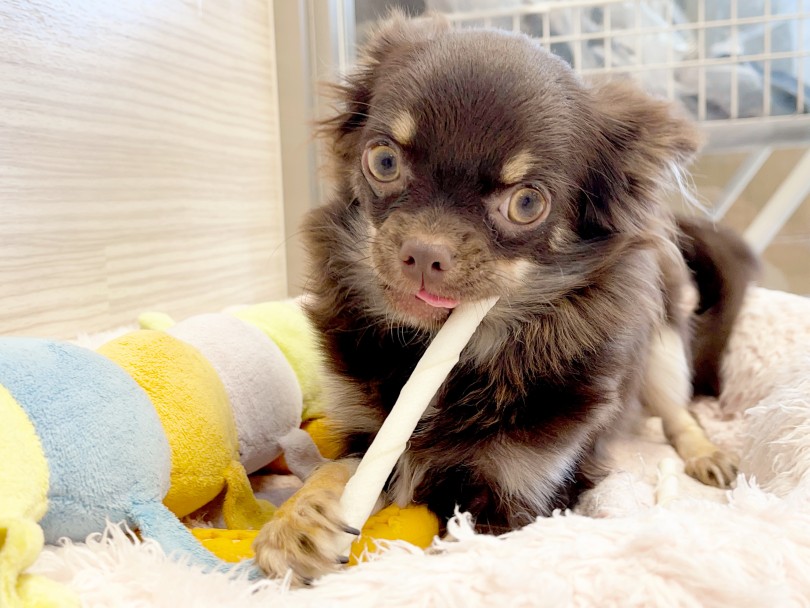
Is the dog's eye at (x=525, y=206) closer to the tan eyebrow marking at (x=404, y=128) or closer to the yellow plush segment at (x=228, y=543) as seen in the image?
the tan eyebrow marking at (x=404, y=128)

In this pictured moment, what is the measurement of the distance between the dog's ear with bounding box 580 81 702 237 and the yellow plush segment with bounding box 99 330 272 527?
805mm

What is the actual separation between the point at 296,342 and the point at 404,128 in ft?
2.73

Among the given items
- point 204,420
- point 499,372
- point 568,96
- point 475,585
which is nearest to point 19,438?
point 204,420

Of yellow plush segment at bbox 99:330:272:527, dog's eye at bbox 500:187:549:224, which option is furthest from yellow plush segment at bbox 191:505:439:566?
dog's eye at bbox 500:187:549:224

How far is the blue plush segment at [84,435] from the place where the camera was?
1.06 metres

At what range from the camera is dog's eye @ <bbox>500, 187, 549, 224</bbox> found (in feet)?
4.26

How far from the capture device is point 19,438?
3.26 feet

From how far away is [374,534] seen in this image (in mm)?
1264

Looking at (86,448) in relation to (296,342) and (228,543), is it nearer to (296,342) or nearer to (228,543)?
(228,543)

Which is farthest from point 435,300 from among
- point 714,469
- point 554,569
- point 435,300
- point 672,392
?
point 672,392

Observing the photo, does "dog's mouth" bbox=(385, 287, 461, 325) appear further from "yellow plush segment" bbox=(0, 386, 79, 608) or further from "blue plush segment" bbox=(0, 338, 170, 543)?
"yellow plush segment" bbox=(0, 386, 79, 608)

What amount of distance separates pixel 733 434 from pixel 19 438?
189 cm

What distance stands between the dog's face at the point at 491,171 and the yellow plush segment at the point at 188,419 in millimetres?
384

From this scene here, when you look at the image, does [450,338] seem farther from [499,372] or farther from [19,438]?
[19,438]
